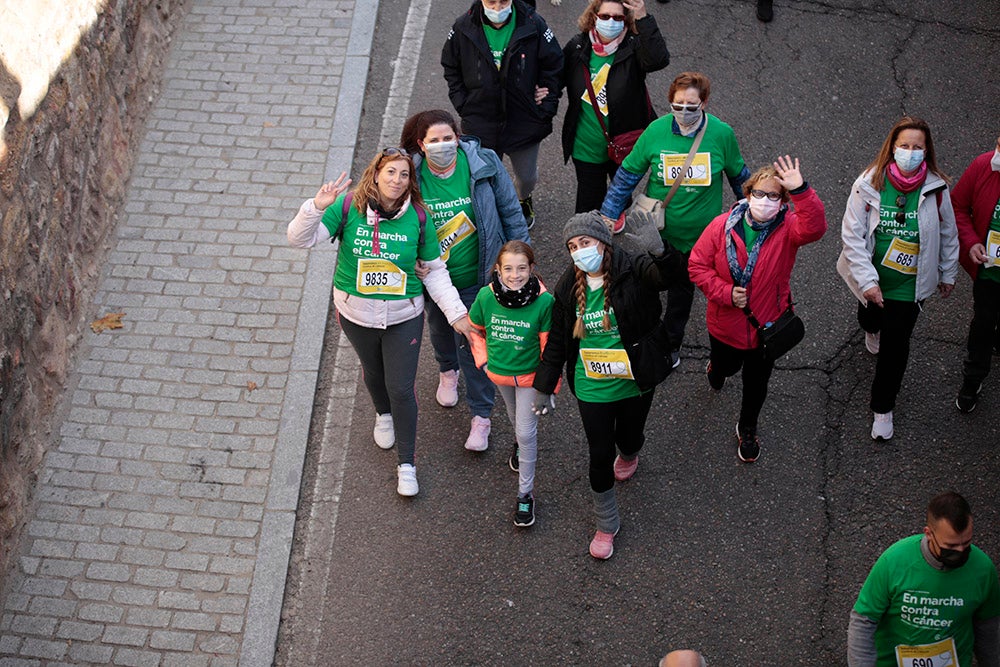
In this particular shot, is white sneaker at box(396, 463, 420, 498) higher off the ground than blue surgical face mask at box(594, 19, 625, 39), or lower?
lower

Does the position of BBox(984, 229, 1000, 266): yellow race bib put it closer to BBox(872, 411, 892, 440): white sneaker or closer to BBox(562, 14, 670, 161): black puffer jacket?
BBox(872, 411, 892, 440): white sneaker

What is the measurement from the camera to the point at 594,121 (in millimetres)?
7684

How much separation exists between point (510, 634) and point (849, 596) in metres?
1.89

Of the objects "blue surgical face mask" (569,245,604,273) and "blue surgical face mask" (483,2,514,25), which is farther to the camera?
"blue surgical face mask" (483,2,514,25)

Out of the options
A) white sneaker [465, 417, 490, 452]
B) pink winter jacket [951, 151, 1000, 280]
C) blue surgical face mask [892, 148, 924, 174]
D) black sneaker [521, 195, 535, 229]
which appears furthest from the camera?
black sneaker [521, 195, 535, 229]

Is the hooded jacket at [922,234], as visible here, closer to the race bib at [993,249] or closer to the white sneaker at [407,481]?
the race bib at [993,249]

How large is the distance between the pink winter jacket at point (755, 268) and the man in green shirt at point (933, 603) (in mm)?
1643

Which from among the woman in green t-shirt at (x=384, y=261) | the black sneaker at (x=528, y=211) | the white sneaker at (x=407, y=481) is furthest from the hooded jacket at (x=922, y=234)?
the white sneaker at (x=407, y=481)

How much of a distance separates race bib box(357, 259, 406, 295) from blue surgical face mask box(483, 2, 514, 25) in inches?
87.3

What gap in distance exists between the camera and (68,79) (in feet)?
26.5

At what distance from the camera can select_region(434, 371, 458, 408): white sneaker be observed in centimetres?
748

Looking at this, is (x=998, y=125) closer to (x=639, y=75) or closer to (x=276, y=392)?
(x=639, y=75)

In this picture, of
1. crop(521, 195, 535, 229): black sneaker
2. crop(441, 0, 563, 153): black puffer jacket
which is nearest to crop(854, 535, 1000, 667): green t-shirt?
crop(441, 0, 563, 153): black puffer jacket

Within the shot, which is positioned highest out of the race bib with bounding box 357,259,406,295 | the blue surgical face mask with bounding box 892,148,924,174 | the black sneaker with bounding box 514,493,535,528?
the blue surgical face mask with bounding box 892,148,924,174
